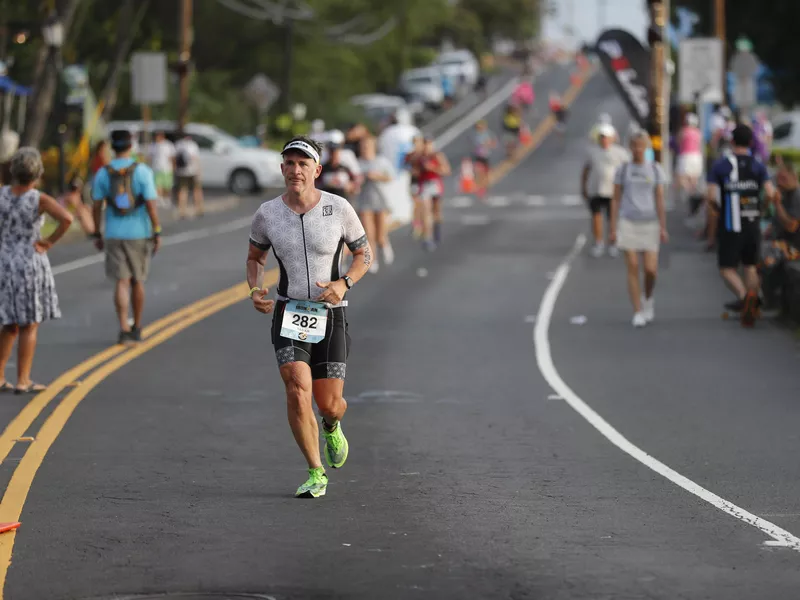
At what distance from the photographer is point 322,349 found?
378 inches

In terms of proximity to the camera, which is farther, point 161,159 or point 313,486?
point 161,159

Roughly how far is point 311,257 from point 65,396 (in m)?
4.57

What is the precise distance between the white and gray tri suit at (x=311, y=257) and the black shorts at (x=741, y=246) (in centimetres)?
909

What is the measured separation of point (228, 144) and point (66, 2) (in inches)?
527

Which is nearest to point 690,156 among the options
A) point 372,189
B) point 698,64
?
point 698,64

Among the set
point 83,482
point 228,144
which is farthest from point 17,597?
point 228,144

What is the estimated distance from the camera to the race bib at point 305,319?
9.49m

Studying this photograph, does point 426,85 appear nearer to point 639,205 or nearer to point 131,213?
point 639,205

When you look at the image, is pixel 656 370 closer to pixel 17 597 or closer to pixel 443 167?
pixel 17 597

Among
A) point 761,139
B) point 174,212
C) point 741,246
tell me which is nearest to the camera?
point 741,246

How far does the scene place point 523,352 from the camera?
648 inches

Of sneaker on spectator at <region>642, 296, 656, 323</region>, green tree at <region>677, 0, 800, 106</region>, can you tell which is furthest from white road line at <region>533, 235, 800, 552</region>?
green tree at <region>677, 0, 800, 106</region>

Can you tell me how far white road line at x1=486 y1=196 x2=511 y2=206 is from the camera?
44828 millimetres

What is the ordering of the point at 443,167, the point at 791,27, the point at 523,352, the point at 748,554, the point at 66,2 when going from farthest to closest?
the point at 791,27 < the point at 66,2 < the point at 443,167 < the point at 523,352 < the point at 748,554
